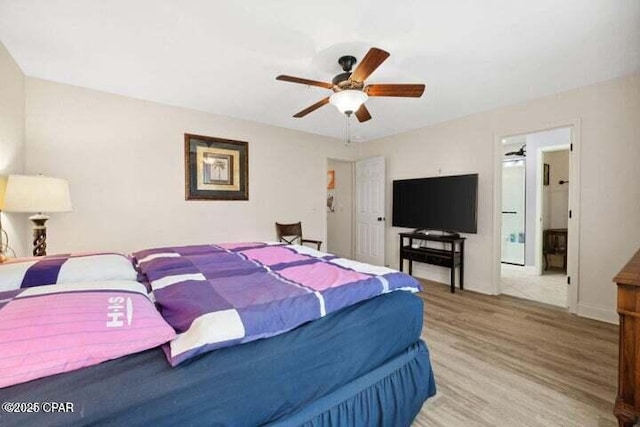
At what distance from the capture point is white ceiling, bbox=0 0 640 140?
180 cm

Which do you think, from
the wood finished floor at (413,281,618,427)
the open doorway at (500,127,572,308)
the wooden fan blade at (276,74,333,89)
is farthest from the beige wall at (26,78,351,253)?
the open doorway at (500,127,572,308)

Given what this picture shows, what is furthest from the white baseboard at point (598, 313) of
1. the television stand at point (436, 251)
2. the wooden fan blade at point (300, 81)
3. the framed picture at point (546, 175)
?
the wooden fan blade at point (300, 81)

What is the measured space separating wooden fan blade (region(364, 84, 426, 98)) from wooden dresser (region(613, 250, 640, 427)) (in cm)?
168

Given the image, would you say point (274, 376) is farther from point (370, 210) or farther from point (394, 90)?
point (370, 210)

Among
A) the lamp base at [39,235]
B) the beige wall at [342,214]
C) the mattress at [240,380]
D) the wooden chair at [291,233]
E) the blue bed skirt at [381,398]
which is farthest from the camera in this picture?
the beige wall at [342,214]

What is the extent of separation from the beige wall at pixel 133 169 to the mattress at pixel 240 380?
289 centimetres

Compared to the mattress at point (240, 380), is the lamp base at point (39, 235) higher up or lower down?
higher up

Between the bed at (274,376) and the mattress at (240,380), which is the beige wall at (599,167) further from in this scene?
the mattress at (240,380)

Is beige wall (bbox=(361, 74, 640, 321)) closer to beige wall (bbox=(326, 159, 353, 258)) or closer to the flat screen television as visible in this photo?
the flat screen television

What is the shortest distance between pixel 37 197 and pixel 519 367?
3.84m

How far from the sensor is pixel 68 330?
0.82m

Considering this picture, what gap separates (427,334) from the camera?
2586mm

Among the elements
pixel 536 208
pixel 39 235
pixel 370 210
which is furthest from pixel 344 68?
pixel 536 208

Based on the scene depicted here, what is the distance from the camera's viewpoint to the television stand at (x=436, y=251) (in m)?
3.85
